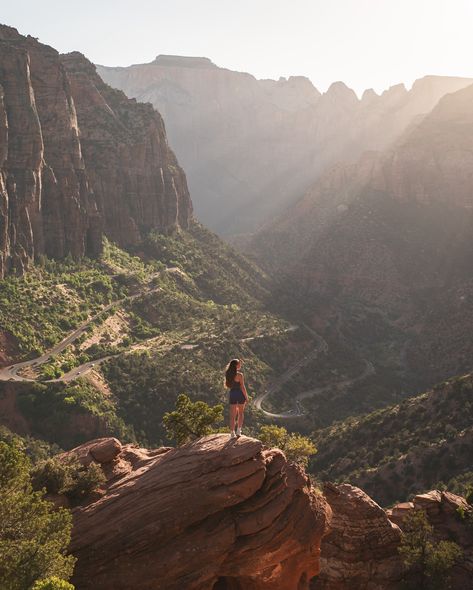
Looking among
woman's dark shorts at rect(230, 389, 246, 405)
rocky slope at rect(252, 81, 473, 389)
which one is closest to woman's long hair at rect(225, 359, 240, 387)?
woman's dark shorts at rect(230, 389, 246, 405)

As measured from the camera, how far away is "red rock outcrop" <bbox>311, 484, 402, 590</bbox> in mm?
30312

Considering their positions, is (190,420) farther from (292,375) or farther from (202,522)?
(292,375)

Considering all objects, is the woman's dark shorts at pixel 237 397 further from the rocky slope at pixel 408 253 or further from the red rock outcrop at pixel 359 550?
the rocky slope at pixel 408 253

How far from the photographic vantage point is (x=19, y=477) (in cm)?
2081

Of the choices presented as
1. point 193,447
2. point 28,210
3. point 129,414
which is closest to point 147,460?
point 193,447

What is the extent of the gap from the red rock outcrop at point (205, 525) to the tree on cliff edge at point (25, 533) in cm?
196

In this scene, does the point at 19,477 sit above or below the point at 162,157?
below

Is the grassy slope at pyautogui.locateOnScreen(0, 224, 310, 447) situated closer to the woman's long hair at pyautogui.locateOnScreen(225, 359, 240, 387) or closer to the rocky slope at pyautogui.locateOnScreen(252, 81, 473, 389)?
the rocky slope at pyautogui.locateOnScreen(252, 81, 473, 389)

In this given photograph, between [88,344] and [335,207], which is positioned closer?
[88,344]

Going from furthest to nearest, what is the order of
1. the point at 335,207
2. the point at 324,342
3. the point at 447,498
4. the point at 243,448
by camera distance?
1. the point at 335,207
2. the point at 324,342
3. the point at 447,498
4. the point at 243,448

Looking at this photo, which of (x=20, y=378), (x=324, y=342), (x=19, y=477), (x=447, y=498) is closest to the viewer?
(x=19, y=477)

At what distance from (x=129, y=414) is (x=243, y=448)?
51.3 metres

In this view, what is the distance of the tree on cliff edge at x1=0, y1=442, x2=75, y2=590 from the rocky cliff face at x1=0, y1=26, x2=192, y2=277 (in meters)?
70.5

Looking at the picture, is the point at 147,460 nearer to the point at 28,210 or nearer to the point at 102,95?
the point at 28,210
